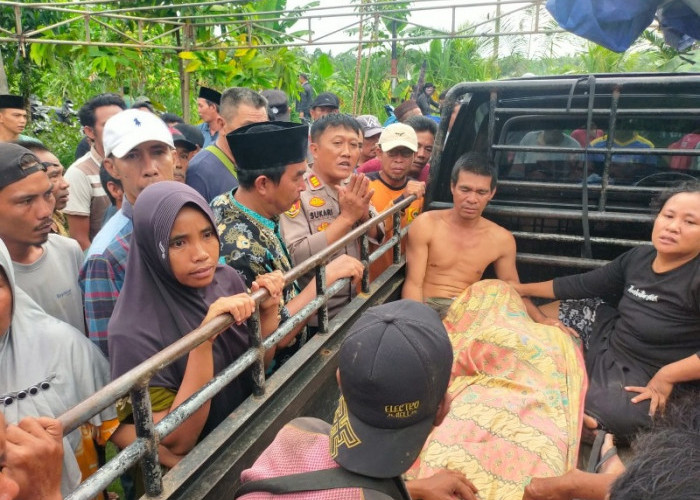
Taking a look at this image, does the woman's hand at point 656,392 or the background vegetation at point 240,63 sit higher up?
the background vegetation at point 240,63

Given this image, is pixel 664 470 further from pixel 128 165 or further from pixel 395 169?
pixel 395 169

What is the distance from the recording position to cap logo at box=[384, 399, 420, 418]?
105cm

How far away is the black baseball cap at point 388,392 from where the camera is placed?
104 centimetres

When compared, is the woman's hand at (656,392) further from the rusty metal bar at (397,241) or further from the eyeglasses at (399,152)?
the eyeglasses at (399,152)

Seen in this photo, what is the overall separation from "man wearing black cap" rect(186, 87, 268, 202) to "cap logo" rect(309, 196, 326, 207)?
602mm

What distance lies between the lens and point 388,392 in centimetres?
104

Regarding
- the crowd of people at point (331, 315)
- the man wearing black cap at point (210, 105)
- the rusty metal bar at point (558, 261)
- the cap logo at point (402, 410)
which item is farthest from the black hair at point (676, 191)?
the man wearing black cap at point (210, 105)

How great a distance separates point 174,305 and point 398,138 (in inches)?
93.5

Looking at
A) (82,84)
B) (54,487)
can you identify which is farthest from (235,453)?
(82,84)

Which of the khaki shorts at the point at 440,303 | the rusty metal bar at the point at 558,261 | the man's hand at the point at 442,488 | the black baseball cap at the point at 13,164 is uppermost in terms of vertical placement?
the black baseball cap at the point at 13,164

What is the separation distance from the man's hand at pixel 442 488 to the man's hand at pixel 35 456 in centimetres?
89

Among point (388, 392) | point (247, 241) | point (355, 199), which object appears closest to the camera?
point (388, 392)

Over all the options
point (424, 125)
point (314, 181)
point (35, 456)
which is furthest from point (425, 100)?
point (35, 456)

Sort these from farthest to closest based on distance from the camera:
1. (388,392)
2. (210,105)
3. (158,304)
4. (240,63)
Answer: (240,63), (210,105), (158,304), (388,392)
